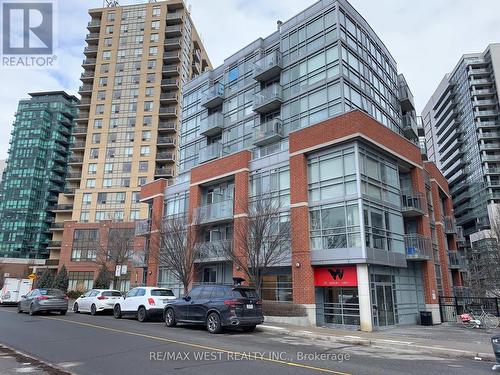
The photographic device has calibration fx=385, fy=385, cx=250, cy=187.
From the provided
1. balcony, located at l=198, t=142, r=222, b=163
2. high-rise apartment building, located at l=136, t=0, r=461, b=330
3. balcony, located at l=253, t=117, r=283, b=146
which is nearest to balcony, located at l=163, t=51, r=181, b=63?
high-rise apartment building, located at l=136, t=0, r=461, b=330

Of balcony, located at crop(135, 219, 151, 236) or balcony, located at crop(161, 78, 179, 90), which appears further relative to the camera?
balcony, located at crop(161, 78, 179, 90)

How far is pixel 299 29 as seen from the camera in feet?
94.8

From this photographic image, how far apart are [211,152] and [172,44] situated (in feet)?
145

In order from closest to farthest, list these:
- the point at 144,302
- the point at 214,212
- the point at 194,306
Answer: the point at 194,306, the point at 144,302, the point at 214,212

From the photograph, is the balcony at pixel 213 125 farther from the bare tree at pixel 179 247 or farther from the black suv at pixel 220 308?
the black suv at pixel 220 308

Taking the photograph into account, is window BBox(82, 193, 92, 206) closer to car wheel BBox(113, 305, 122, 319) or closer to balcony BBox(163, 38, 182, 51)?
balcony BBox(163, 38, 182, 51)

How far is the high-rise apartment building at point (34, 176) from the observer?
314 feet

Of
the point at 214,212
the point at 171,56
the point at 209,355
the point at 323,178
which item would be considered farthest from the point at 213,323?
the point at 171,56

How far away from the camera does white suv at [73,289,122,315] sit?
2175cm

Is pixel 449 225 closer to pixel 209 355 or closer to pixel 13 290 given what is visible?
pixel 209 355

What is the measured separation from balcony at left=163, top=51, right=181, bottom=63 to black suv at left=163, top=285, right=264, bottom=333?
6027 cm

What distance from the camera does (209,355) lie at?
930cm

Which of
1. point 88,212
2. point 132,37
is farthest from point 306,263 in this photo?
point 132,37

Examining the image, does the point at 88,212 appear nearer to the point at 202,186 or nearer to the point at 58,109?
the point at 202,186
